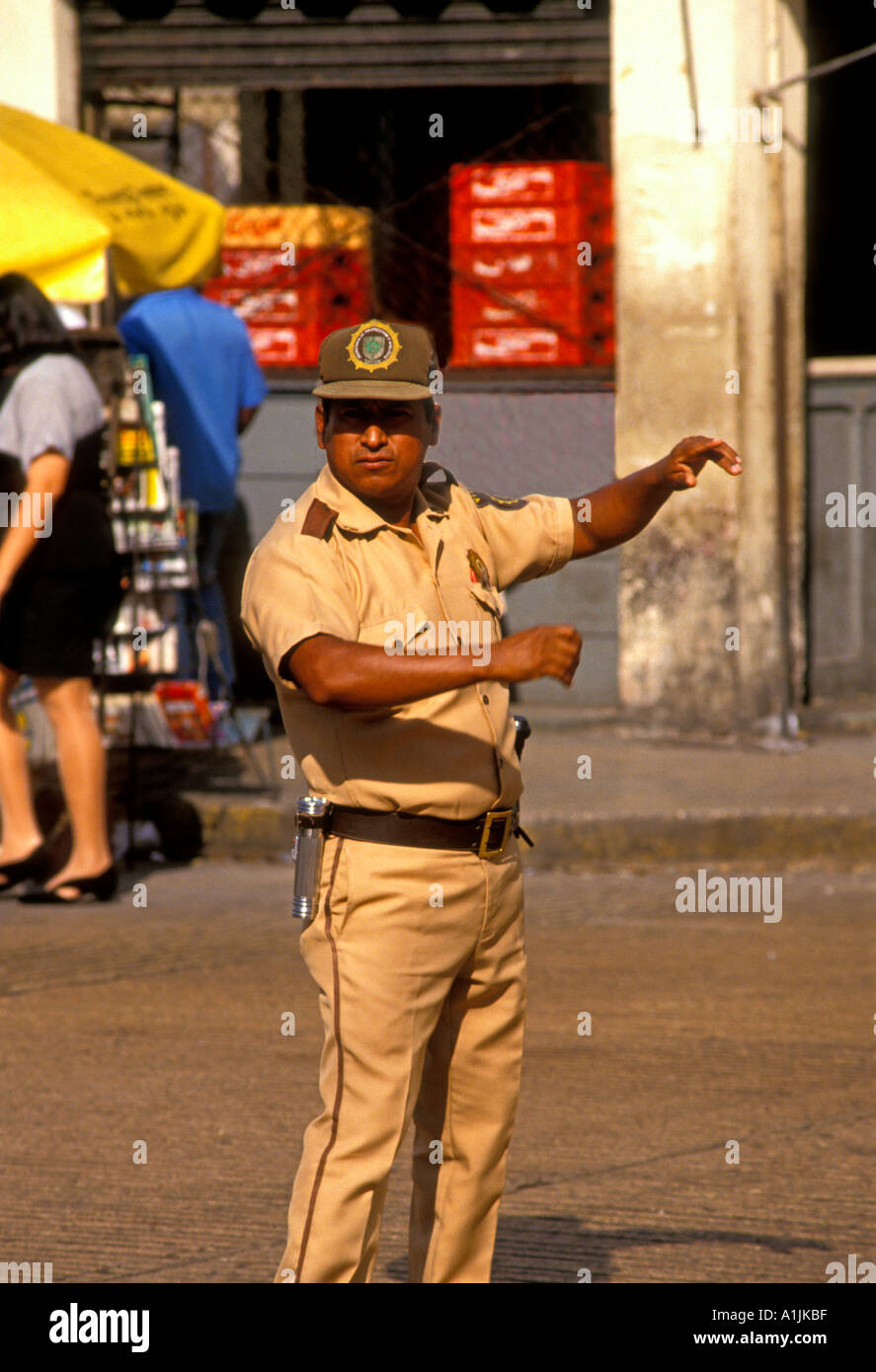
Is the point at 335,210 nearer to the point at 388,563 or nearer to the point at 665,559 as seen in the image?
the point at 665,559

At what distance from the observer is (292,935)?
7.11m

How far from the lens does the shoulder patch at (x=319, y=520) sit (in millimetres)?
3203

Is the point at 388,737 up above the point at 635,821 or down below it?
above

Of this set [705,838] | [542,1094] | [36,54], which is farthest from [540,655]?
[36,54]

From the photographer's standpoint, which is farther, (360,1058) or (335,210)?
(335,210)

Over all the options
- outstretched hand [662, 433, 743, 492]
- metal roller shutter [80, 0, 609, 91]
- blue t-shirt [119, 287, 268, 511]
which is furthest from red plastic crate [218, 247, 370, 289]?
outstretched hand [662, 433, 743, 492]

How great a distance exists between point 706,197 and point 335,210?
228 centimetres

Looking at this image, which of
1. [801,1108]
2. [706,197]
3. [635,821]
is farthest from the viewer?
[706,197]

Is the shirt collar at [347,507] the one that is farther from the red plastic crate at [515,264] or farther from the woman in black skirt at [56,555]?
the red plastic crate at [515,264]

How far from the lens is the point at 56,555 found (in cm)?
746

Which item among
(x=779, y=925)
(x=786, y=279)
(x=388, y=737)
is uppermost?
(x=786, y=279)

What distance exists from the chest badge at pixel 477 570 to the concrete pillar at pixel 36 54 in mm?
9093

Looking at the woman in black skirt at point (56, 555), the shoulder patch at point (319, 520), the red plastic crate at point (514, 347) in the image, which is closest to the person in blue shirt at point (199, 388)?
the woman in black skirt at point (56, 555)
